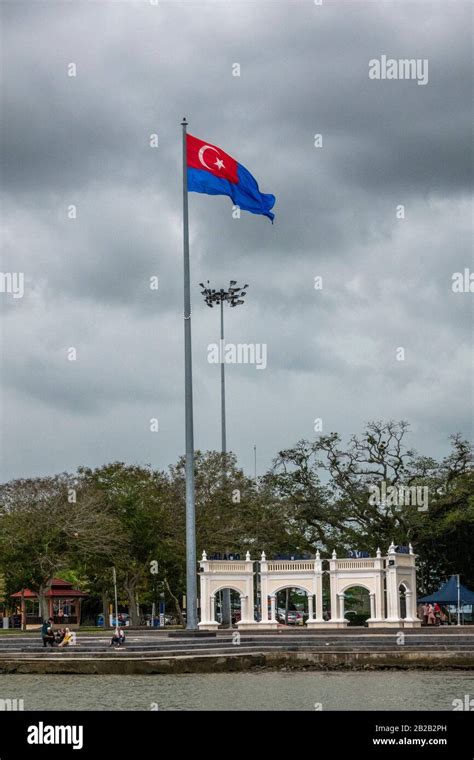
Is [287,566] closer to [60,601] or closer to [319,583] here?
[319,583]

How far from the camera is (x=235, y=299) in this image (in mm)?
80250

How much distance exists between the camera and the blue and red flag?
185 feet

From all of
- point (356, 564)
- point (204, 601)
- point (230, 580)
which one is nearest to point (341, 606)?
point (356, 564)

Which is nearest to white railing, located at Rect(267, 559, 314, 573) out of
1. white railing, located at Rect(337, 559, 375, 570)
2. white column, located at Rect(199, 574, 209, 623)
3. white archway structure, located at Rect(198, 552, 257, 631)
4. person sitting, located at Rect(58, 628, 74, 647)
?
white archway structure, located at Rect(198, 552, 257, 631)

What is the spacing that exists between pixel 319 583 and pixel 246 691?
91.8 ft

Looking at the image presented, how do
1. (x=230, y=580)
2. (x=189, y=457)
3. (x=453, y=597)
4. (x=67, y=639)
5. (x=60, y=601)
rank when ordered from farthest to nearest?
(x=60, y=601), (x=453, y=597), (x=230, y=580), (x=189, y=457), (x=67, y=639)

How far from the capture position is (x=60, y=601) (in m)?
109

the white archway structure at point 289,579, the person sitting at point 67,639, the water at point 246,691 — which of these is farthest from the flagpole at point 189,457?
the white archway structure at point 289,579

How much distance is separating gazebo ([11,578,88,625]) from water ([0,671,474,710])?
54001 mm

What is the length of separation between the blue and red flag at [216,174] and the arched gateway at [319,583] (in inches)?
828
